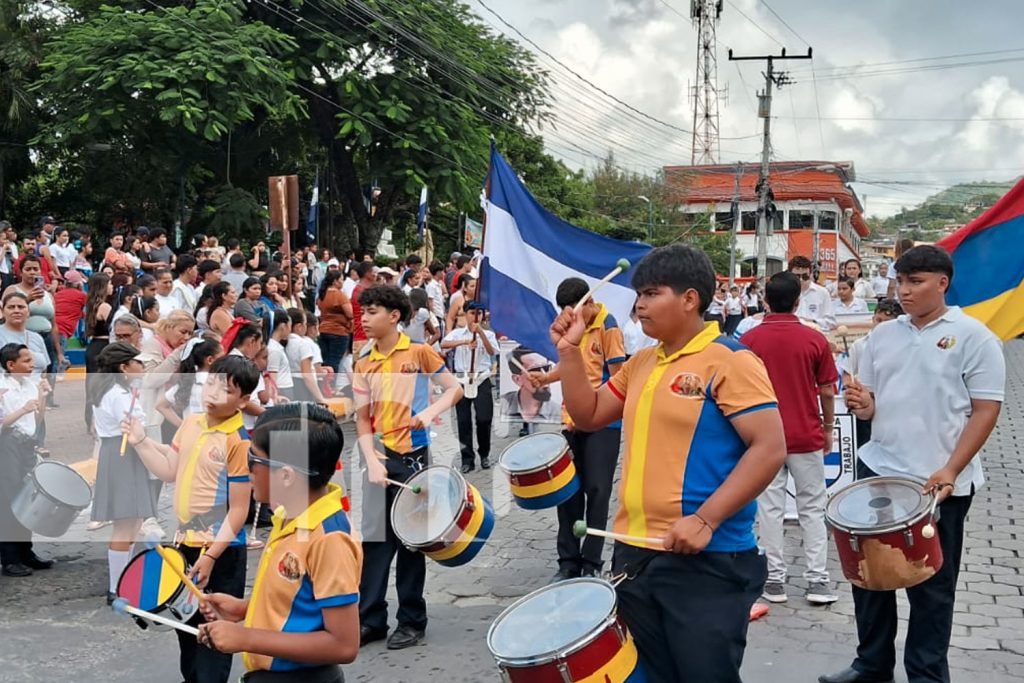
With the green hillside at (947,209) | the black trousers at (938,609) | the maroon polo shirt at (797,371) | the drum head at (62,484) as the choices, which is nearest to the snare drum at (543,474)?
the maroon polo shirt at (797,371)

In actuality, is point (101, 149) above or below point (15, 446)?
above

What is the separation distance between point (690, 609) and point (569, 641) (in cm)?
47

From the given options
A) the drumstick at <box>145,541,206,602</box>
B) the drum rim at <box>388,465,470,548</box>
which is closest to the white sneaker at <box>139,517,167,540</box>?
the drum rim at <box>388,465,470,548</box>

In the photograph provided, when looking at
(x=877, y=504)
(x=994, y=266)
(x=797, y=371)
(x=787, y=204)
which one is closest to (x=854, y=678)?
(x=877, y=504)

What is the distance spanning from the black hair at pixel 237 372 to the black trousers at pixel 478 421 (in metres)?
6.25

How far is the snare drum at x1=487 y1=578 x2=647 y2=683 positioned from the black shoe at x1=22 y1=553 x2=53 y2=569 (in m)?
5.17

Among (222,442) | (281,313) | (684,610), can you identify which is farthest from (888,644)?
(281,313)

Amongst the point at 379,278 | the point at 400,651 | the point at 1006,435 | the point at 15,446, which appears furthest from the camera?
the point at 379,278

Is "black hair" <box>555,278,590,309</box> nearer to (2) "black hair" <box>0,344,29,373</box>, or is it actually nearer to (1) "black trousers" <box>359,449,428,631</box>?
(1) "black trousers" <box>359,449,428,631</box>

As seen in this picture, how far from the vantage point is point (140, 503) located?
650 cm

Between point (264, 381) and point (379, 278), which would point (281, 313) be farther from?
point (379, 278)

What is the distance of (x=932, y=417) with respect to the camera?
4684mm

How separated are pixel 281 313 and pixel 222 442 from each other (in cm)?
540

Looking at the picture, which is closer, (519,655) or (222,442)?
(519,655)
